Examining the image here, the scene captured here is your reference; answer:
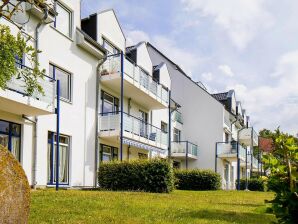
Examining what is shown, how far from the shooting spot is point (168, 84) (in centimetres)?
3688

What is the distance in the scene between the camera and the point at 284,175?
11.2ft

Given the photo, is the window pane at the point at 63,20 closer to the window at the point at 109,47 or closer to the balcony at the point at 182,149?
the window at the point at 109,47

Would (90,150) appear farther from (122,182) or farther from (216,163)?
(216,163)

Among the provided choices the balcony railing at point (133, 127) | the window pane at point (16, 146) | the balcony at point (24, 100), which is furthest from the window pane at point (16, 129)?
the balcony railing at point (133, 127)

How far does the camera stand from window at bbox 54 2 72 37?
2052cm

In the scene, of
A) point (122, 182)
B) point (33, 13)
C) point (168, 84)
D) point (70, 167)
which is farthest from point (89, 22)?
point (168, 84)

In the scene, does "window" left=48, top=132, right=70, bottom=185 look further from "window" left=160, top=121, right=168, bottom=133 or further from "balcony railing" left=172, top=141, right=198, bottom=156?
"balcony railing" left=172, top=141, right=198, bottom=156

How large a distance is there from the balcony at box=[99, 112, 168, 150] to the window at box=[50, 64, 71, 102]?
3201 millimetres

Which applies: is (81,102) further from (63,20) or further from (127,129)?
(63,20)

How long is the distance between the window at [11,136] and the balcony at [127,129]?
22.4 feet

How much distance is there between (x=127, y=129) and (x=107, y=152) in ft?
6.36

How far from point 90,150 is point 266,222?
14300mm

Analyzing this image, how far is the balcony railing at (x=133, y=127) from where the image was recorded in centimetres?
2362

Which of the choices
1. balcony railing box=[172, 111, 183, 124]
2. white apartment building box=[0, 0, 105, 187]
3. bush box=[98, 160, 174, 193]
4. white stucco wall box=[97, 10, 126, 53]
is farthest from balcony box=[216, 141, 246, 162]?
bush box=[98, 160, 174, 193]
